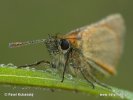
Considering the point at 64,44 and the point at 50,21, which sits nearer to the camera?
the point at 64,44

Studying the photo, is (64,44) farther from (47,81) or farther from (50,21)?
(50,21)

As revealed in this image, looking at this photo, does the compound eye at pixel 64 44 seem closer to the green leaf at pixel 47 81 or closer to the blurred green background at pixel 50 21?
the green leaf at pixel 47 81

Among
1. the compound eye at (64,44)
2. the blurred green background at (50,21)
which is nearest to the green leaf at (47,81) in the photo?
the compound eye at (64,44)

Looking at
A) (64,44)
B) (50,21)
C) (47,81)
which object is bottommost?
(47,81)

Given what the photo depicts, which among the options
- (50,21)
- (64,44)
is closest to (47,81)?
(64,44)

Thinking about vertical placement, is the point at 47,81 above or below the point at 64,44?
below

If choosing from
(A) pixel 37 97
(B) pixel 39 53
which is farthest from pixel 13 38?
(A) pixel 37 97

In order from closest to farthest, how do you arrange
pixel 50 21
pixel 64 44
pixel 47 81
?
1. pixel 47 81
2. pixel 64 44
3. pixel 50 21
